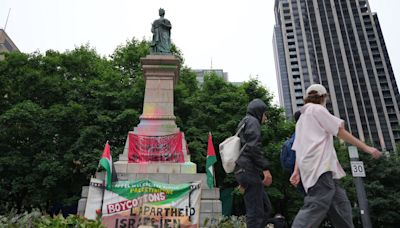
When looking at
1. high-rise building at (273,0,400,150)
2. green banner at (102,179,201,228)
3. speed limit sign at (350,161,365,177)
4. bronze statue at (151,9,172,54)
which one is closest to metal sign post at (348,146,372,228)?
speed limit sign at (350,161,365,177)

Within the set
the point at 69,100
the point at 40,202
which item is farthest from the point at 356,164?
the point at 69,100

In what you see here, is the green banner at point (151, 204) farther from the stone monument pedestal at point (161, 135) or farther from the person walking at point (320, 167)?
the person walking at point (320, 167)

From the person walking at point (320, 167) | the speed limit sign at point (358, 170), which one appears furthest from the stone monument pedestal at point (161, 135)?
the person walking at point (320, 167)

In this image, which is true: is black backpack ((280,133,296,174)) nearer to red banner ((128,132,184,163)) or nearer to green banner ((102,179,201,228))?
green banner ((102,179,201,228))

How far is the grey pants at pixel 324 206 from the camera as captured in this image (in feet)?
9.18

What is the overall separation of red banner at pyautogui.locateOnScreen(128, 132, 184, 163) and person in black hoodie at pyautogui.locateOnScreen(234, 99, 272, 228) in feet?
23.0

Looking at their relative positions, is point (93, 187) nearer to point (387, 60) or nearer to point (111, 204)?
point (111, 204)

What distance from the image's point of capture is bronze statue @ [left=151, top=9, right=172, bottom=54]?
1405 centimetres

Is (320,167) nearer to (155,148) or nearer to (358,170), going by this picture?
(358,170)

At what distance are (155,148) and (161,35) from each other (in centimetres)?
638

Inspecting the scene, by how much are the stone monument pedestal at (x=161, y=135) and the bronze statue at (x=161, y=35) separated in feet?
2.96

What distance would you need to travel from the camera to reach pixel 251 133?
12.9ft

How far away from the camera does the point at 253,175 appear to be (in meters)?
3.78

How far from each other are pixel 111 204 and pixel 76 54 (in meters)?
14.4
